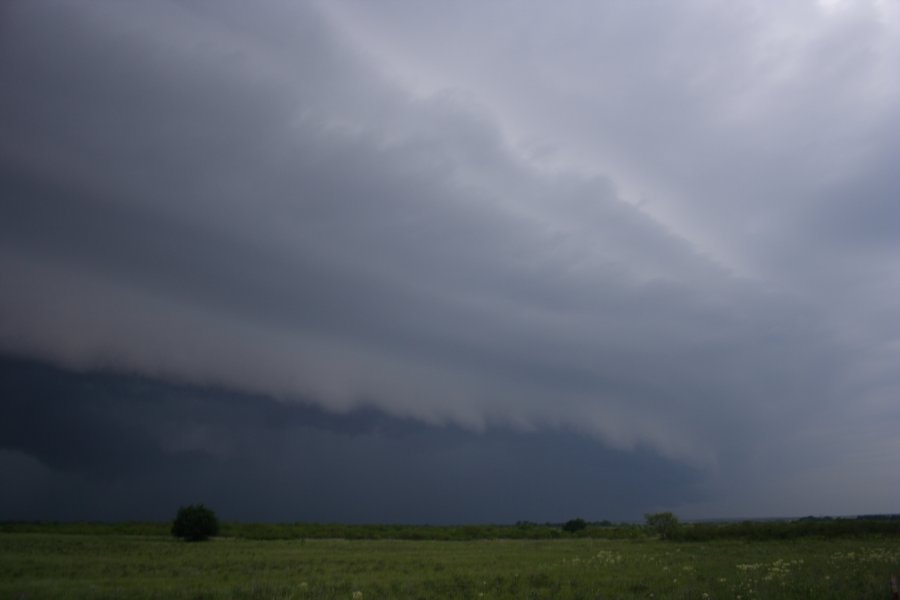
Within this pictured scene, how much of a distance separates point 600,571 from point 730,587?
33.4 ft

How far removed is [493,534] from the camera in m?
106

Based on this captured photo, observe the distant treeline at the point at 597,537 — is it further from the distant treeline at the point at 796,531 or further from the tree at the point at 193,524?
the tree at the point at 193,524

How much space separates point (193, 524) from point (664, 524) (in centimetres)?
5902

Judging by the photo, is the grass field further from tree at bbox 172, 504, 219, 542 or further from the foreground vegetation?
tree at bbox 172, 504, 219, 542

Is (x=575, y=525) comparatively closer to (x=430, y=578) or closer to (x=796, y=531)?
(x=796, y=531)

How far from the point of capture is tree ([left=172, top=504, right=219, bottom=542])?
227 feet

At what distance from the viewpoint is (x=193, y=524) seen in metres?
69.2

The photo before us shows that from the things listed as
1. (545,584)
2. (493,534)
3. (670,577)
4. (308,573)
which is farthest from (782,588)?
(493,534)

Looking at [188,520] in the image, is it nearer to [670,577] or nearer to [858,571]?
[670,577]

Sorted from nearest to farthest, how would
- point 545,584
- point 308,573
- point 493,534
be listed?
1. point 545,584
2. point 308,573
3. point 493,534

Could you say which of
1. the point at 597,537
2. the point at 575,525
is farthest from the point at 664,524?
the point at 575,525

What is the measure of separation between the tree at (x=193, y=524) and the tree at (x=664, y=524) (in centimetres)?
5537

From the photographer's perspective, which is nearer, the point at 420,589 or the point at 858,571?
the point at 420,589

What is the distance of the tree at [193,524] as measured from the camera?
69.2 meters
